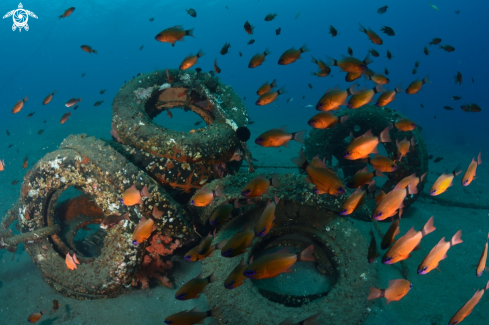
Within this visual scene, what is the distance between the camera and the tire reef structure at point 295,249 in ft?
11.3

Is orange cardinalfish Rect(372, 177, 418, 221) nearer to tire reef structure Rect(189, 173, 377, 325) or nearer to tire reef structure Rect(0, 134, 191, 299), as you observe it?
tire reef structure Rect(189, 173, 377, 325)

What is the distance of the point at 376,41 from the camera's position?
5.88 metres

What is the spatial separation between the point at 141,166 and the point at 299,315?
3.98 metres

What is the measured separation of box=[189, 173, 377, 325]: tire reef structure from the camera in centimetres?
346

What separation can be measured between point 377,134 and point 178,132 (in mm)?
6183

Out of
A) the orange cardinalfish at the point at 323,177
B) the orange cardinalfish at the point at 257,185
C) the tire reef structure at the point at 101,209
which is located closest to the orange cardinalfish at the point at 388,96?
the orange cardinalfish at the point at 323,177

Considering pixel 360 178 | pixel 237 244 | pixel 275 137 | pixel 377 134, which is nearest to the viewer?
pixel 237 244

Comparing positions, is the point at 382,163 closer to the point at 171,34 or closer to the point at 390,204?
the point at 390,204

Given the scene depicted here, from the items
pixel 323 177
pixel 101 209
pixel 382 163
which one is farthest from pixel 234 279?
pixel 101 209

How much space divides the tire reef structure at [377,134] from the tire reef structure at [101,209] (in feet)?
17.5

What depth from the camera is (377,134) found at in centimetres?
789

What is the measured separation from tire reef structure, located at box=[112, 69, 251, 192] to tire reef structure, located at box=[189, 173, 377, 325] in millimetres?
839

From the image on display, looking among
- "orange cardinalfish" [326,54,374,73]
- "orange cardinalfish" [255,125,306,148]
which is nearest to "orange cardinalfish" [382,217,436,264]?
"orange cardinalfish" [255,125,306,148]

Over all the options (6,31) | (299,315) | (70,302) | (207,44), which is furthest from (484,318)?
(207,44)
